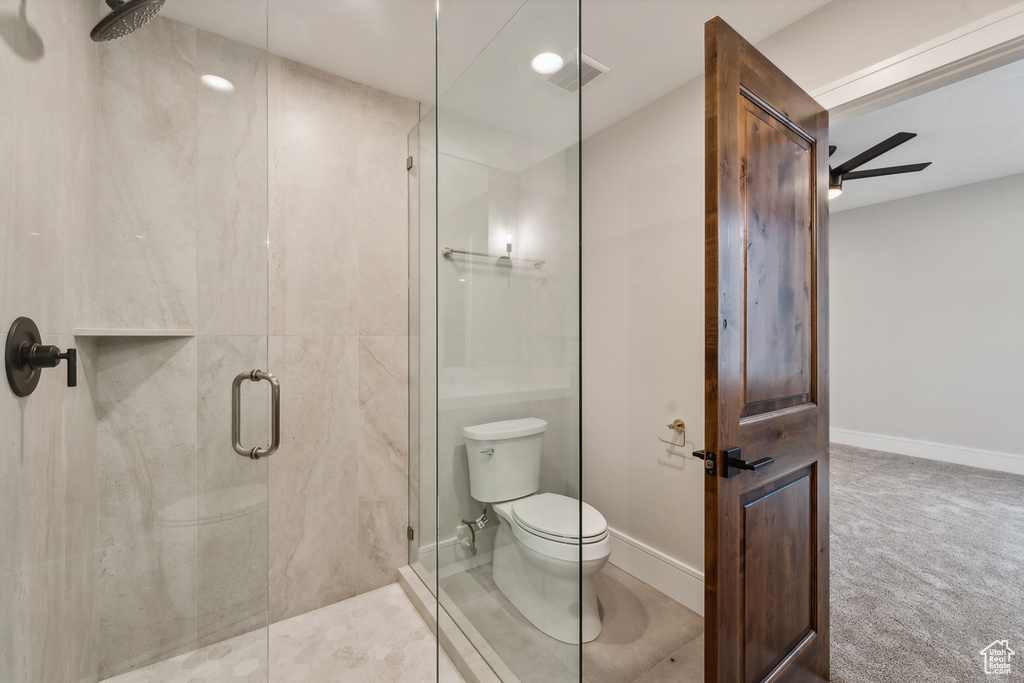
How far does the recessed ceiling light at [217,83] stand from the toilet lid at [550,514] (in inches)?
55.6

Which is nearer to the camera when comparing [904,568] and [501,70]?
[501,70]

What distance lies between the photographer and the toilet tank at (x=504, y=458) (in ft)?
4.38

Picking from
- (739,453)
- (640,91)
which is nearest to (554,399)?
(739,453)

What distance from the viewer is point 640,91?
212cm

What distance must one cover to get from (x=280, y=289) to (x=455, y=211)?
0.96m

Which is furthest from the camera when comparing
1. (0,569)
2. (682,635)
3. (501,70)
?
(682,635)

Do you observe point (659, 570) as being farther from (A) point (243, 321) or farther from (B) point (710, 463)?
(A) point (243, 321)

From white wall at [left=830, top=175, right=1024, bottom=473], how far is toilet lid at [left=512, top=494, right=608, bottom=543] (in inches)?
200

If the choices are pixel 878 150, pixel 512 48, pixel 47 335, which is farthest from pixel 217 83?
pixel 878 150

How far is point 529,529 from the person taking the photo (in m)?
1.29

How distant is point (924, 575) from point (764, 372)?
6.65ft

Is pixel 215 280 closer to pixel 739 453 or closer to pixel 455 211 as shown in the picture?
pixel 455 211

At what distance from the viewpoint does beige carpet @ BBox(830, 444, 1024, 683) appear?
1.61m

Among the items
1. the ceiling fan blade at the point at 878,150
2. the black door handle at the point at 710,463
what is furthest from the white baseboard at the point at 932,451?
the black door handle at the point at 710,463
